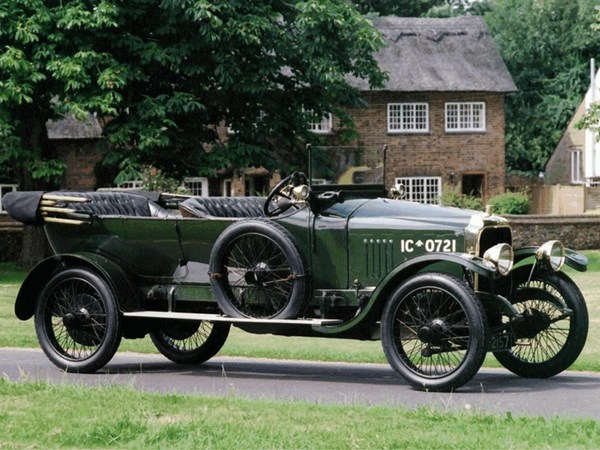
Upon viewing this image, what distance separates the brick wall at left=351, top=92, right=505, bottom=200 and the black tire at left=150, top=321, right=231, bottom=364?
3667 centimetres

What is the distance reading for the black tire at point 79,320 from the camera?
11.8 m

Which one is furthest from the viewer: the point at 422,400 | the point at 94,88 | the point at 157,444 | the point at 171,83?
the point at 171,83


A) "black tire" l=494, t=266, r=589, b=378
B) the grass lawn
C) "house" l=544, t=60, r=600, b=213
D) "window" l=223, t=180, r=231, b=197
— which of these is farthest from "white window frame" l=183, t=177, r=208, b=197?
the grass lawn

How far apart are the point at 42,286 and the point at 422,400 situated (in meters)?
4.07

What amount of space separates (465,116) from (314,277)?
4098 centimetres

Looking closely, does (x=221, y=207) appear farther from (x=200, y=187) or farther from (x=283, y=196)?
(x=200, y=187)

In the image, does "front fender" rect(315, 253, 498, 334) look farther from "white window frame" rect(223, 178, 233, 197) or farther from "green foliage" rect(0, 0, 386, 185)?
"white window frame" rect(223, 178, 233, 197)

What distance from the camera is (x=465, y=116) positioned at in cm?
5150

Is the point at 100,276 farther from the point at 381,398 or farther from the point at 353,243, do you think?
the point at 381,398

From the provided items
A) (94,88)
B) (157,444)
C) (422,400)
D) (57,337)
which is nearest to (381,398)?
(422,400)

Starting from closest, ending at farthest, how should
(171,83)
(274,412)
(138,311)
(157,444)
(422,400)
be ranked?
(157,444)
(274,412)
(422,400)
(138,311)
(171,83)

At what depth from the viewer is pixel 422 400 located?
9.85 meters

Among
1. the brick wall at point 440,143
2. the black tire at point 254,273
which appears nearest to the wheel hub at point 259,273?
the black tire at point 254,273

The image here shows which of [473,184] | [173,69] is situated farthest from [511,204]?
[173,69]
